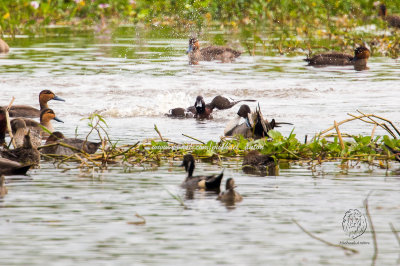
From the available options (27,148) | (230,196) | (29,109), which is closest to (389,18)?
(29,109)

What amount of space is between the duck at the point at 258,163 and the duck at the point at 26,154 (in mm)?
2105

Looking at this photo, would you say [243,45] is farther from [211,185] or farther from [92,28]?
[211,185]

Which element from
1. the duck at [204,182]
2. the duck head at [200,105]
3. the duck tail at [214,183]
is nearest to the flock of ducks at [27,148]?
the duck at [204,182]

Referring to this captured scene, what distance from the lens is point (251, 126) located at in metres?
11.4

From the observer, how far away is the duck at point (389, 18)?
95.9ft

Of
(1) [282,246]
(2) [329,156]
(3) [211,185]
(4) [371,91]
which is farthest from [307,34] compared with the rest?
(1) [282,246]

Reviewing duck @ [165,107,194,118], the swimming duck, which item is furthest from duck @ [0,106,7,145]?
the swimming duck

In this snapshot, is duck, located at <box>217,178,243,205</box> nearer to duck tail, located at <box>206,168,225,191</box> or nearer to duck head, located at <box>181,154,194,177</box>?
duck tail, located at <box>206,168,225,191</box>

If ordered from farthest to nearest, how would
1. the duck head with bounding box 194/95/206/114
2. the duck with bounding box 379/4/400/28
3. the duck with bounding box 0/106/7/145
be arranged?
the duck with bounding box 379/4/400/28 → the duck head with bounding box 194/95/206/114 → the duck with bounding box 0/106/7/145

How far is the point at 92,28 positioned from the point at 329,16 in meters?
7.90

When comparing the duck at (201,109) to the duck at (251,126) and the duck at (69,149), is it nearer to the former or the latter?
the duck at (251,126)

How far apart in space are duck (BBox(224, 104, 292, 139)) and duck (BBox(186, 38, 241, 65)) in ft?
33.9

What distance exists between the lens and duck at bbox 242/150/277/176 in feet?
31.4

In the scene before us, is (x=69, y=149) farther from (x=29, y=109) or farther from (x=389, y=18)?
(x=389, y=18)
